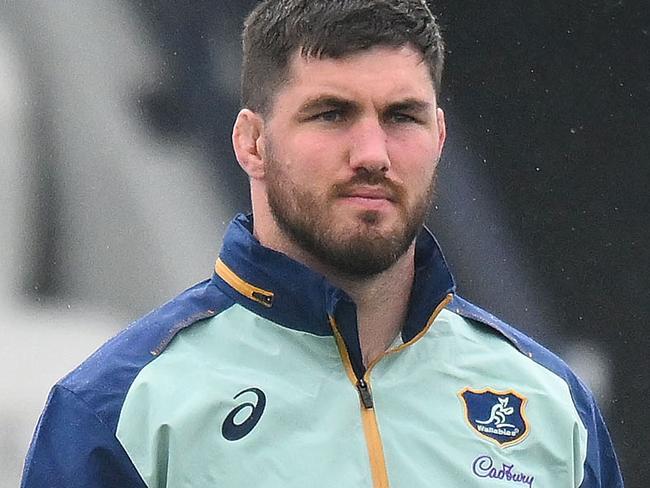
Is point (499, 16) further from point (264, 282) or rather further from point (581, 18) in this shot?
point (264, 282)

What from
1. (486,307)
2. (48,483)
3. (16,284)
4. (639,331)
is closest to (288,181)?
(48,483)

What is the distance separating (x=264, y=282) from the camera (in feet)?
4.95

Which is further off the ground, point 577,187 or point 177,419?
point 177,419

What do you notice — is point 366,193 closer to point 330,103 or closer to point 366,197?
point 366,197

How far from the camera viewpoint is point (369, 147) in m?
1.46

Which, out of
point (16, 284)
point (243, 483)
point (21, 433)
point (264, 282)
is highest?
point (264, 282)

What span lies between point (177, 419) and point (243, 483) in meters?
0.09

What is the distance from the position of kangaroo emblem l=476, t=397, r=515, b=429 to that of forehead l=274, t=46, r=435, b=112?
0.35 meters

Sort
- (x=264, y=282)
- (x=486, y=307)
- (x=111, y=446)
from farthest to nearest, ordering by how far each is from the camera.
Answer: (x=486, y=307) < (x=264, y=282) < (x=111, y=446)

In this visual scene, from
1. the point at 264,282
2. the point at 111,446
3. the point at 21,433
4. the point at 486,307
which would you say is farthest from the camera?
the point at 486,307

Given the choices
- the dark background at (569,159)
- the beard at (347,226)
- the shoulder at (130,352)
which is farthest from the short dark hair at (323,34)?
the dark background at (569,159)

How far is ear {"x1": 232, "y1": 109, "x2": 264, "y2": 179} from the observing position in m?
1.55

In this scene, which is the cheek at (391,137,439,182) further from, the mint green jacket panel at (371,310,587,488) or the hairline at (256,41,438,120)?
the mint green jacket panel at (371,310,587,488)

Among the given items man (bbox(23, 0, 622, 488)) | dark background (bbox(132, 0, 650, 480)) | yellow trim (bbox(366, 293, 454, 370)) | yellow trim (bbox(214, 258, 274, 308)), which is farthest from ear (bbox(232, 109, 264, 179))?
Result: dark background (bbox(132, 0, 650, 480))
